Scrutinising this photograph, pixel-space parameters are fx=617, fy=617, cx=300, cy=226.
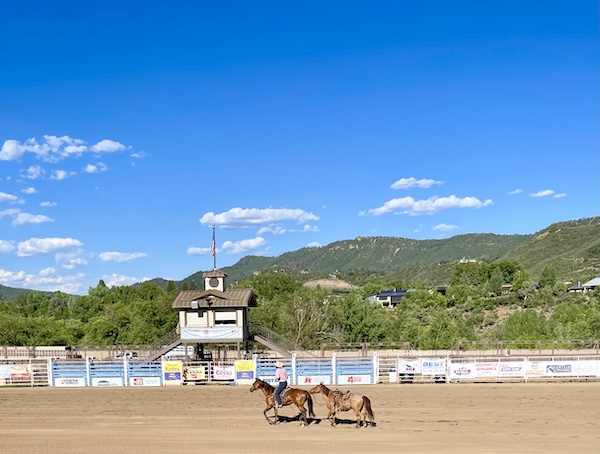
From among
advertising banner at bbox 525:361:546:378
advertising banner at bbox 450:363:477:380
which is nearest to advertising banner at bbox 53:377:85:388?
advertising banner at bbox 450:363:477:380

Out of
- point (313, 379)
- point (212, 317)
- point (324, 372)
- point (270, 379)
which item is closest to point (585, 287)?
point (212, 317)

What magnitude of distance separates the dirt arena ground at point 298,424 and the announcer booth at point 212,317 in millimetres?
9895

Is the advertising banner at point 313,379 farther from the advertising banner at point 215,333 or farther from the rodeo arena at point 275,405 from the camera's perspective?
the advertising banner at point 215,333

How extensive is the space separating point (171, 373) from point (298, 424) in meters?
14.4

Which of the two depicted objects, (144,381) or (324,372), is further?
(144,381)

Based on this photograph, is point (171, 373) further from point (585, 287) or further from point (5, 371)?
point (585, 287)

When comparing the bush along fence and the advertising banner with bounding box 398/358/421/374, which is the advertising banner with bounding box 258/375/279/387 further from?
the advertising banner with bounding box 398/358/421/374

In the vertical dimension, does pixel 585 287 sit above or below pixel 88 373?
above

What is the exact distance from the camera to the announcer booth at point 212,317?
120 ft

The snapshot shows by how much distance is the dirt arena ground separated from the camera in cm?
1427

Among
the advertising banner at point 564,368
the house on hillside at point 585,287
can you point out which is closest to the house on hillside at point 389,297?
the house on hillside at point 585,287

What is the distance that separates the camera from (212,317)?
121 ft

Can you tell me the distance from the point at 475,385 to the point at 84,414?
55.5 feet

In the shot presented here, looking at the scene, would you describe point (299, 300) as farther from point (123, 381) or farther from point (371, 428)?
point (371, 428)
